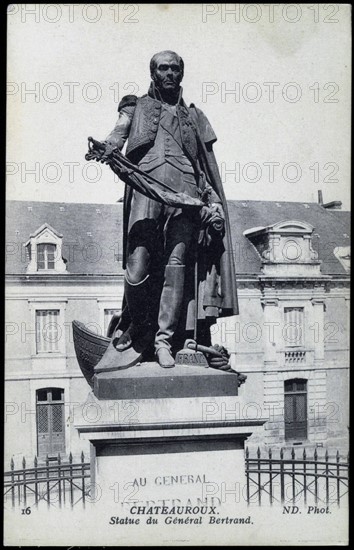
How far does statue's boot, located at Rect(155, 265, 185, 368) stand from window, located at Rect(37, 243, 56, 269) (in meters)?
8.34

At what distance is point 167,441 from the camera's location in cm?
596

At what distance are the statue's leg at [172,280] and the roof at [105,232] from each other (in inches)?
212

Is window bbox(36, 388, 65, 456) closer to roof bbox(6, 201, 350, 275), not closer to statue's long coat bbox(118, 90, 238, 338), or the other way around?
roof bbox(6, 201, 350, 275)

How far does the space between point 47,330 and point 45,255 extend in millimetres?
1425


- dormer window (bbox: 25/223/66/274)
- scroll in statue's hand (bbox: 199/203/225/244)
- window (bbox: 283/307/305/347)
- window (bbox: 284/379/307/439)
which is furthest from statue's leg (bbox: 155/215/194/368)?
window (bbox: 283/307/305/347)

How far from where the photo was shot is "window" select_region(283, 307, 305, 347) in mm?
15571

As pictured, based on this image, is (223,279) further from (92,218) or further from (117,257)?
(117,257)

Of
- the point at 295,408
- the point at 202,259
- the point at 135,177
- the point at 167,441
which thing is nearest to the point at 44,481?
the point at 167,441

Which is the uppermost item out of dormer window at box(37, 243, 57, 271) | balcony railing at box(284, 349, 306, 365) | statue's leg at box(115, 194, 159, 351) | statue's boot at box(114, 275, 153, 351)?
dormer window at box(37, 243, 57, 271)

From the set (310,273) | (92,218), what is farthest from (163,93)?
(310,273)

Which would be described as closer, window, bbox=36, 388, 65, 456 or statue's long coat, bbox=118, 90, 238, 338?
statue's long coat, bbox=118, 90, 238, 338

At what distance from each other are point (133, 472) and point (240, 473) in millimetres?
866

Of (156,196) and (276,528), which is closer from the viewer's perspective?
(156,196)

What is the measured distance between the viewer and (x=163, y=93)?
21.0ft
